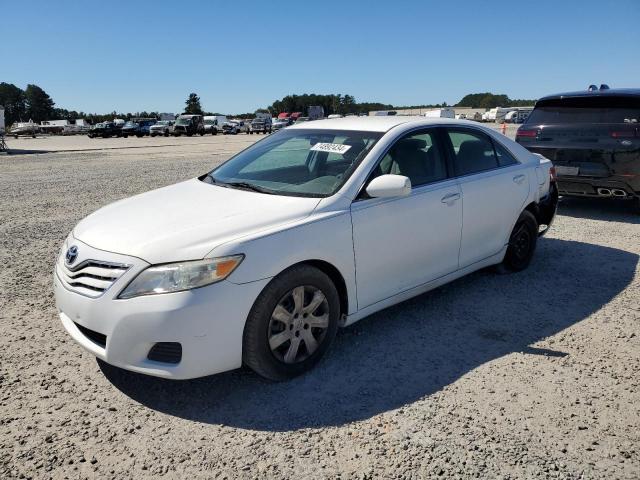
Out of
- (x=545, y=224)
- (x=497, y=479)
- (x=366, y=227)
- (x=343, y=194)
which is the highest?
(x=343, y=194)

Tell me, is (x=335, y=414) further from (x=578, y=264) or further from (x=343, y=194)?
(x=578, y=264)

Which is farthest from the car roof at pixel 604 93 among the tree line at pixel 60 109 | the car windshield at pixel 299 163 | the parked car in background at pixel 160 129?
the tree line at pixel 60 109

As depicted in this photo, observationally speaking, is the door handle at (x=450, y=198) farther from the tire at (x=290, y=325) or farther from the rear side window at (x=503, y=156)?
the tire at (x=290, y=325)

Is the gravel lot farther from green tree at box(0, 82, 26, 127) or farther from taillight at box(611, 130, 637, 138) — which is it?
green tree at box(0, 82, 26, 127)

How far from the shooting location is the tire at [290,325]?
296 centimetres

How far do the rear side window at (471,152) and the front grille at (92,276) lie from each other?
2.76 metres

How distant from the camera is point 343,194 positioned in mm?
3438

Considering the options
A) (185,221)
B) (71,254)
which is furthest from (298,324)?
(71,254)

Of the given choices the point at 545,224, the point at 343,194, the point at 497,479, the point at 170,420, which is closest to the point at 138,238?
the point at 170,420

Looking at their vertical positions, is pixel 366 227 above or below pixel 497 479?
above

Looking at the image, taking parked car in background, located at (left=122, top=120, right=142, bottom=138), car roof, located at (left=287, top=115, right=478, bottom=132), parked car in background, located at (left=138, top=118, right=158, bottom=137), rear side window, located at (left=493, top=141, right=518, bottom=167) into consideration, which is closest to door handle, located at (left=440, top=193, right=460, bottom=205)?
car roof, located at (left=287, top=115, right=478, bottom=132)

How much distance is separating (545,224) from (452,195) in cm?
204

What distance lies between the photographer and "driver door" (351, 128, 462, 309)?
3.51 metres

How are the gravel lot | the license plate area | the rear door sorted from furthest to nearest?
the license plate area, the rear door, the gravel lot
